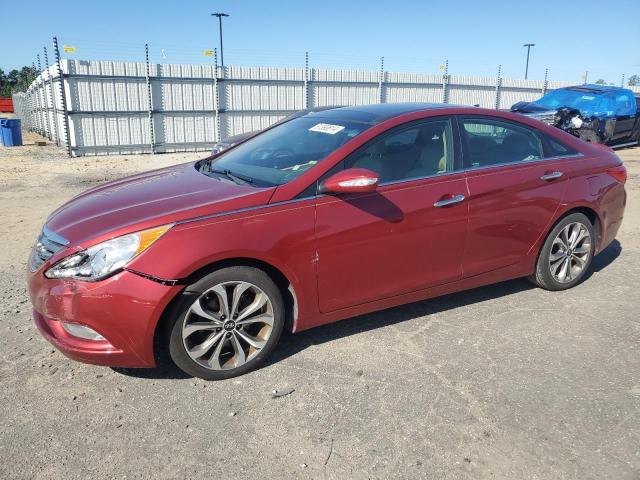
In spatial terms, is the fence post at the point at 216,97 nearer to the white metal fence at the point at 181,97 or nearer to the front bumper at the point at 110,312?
the white metal fence at the point at 181,97

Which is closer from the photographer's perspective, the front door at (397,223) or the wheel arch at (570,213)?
the front door at (397,223)

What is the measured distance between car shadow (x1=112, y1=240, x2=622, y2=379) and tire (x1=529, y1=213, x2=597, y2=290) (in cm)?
26

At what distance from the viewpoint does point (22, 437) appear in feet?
8.76

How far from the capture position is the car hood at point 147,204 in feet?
9.70

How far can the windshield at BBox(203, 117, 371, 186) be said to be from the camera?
3.51 meters

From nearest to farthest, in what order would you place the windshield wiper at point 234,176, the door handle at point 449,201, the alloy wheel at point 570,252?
the windshield wiper at point 234,176, the door handle at point 449,201, the alloy wheel at point 570,252

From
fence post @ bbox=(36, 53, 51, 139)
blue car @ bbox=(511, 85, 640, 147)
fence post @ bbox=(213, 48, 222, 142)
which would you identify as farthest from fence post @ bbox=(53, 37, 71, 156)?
blue car @ bbox=(511, 85, 640, 147)

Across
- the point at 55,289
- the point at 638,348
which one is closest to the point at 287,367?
the point at 55,289

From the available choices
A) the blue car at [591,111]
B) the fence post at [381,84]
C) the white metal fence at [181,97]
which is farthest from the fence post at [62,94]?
the blue car at [591,111]

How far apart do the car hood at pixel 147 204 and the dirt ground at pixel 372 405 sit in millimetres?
936

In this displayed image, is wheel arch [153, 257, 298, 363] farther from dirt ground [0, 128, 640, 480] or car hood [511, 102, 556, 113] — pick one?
car hood [511, 102, 556, 113]

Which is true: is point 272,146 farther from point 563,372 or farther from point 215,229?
point 563,372

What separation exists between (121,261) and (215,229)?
52 centimetres

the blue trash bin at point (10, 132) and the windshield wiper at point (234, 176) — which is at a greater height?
the windshield wiper at point (234, 176)
